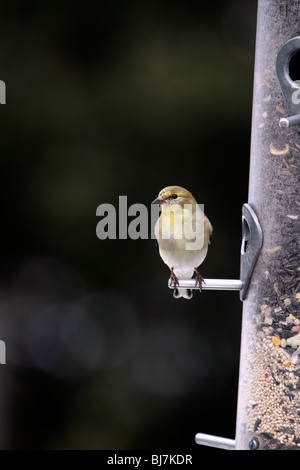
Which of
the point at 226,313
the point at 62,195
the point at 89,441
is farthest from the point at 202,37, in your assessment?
the point at 89,441

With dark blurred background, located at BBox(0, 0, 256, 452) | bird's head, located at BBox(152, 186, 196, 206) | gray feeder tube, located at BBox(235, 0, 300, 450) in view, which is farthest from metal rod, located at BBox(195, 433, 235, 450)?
dark blurred background, located at BBox(0, 0, 256, 452)

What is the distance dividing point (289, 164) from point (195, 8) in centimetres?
308

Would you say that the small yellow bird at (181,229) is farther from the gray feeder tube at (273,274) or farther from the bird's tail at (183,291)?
the gray feeder tube at (273,274)

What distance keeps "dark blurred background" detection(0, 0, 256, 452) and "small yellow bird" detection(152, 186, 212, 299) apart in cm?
192

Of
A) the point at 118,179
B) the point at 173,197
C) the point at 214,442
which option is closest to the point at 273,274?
the point at 214,442

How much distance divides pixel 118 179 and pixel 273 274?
2.84 m

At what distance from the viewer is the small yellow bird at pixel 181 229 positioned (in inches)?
154

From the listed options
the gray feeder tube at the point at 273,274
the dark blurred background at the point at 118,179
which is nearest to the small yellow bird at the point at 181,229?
the gray feeder tube at the point at 273,274

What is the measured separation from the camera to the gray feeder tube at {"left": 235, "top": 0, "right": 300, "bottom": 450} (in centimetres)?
312

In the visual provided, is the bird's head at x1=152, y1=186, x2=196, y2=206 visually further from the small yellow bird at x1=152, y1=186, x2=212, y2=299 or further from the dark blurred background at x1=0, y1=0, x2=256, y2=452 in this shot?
the dark blurred background at x1=0, y1=0, x2=256, y2=452

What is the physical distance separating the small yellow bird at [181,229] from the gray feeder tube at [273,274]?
1.91 ft

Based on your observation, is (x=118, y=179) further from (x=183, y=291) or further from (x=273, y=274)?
(x=273, y=274)

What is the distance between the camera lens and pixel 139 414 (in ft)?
19.4

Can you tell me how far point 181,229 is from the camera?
3941 millimetres
